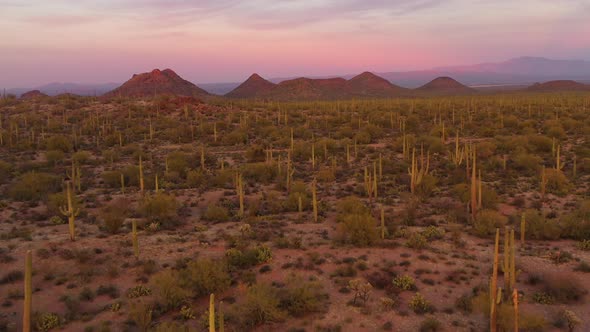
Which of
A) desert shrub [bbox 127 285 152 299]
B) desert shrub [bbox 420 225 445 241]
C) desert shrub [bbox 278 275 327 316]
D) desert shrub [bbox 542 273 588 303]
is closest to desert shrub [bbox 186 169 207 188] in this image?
desert shrub [bbox 127 285 152 299]

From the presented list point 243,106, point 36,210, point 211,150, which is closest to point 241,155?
point 211,150

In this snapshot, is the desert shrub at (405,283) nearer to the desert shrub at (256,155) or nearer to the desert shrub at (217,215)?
the desert shrub at (217,215)

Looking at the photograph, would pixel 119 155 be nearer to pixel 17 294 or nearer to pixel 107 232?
pixel 107 232

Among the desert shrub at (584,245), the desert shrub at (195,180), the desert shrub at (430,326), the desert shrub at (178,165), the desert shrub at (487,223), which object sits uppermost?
the desert shrub at (178,165)

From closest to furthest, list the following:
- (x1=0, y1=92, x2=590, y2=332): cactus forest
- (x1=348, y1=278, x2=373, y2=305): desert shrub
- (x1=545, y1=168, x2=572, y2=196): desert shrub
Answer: (x1=0, y1=92, x2=590, y2=332): cactus forest < (x1=348, y1=278, x2=373, y2=305): desert shrub < (x1=545, y1=168, x2=572, y2=196): desert shrub

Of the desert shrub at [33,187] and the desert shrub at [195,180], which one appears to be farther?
the desert shrub at [195,180]

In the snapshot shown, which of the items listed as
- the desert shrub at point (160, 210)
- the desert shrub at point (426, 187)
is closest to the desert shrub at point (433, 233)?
the desert shrub at point (426, 187)

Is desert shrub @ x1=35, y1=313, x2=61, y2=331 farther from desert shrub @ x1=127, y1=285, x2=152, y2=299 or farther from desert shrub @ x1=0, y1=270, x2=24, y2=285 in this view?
desert shrub @ x1=0, y1=270, x2=24, y2=285
